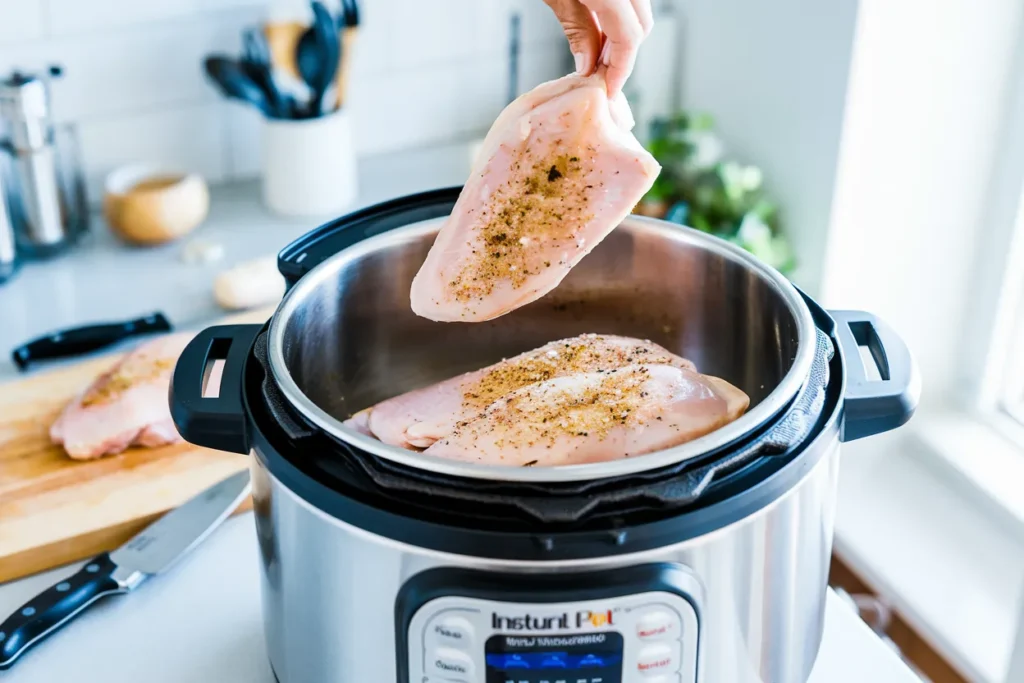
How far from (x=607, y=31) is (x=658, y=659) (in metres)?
0.38

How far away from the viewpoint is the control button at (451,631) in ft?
2.01

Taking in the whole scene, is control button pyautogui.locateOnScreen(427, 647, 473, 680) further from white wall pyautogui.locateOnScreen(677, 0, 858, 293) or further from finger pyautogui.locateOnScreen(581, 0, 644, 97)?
white wall pyautogui.locateOnScreen(677, 0, 858, 293)

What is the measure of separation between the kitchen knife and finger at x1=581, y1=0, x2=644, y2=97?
518 millimetres

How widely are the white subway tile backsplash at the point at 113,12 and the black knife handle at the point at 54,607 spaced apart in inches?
35.2

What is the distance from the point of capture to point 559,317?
0.99 meters

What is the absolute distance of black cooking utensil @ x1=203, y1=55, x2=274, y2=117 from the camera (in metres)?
1.60

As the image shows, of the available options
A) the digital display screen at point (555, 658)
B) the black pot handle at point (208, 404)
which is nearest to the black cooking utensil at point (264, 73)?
the black pot handle at point (208, 404)

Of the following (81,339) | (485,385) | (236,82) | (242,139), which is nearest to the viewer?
(485,385)

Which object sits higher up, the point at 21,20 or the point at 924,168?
the point at 21,20

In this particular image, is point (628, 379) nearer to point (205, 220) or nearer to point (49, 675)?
point (49, 675)

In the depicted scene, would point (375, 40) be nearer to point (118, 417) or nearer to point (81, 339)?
point (81, 339)

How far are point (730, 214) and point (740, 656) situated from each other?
107 centimetres

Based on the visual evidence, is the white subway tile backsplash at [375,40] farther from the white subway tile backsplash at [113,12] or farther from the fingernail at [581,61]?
the fingernail at [581,61]

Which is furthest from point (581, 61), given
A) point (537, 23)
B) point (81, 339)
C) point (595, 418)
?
point (537, 23)
